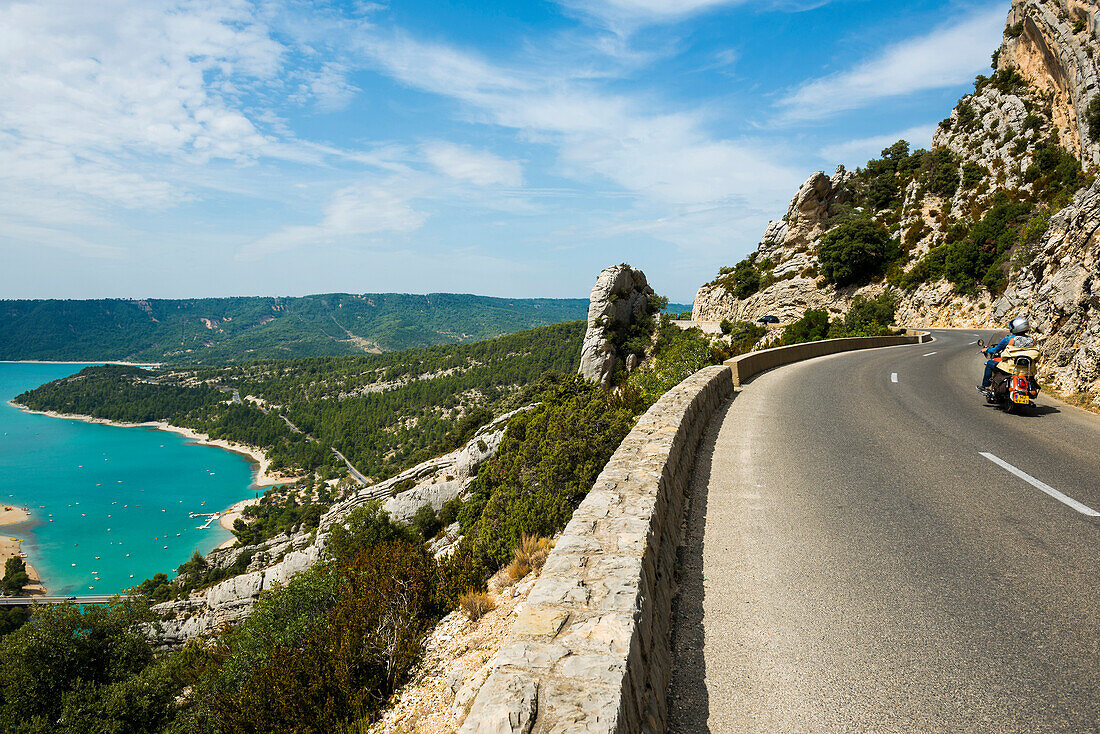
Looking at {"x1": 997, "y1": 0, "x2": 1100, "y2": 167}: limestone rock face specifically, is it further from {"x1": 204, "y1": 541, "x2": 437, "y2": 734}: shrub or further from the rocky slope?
{"x1": 204, "y1": 541, "x2": 437, "y2": 734}: shrub

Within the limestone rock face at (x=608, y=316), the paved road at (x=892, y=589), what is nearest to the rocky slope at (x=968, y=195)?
the limestone rock face at (x=608, y=316)

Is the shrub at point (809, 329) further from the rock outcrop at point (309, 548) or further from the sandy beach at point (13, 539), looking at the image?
the sandy beach at point (13, 539)

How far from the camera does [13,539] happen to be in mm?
93250

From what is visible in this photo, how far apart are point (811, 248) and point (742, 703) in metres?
63.3

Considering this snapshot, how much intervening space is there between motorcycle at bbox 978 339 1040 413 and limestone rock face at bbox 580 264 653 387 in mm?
35122

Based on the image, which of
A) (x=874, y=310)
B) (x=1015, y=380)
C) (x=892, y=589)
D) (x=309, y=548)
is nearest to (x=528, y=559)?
(x=892, y=589)

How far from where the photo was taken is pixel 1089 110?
35625 millimetres

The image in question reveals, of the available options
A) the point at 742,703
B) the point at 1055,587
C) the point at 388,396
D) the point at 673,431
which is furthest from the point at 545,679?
the point at 388,396

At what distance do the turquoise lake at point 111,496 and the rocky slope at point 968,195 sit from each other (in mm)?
107075

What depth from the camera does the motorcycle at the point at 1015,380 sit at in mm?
9445

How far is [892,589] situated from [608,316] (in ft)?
147

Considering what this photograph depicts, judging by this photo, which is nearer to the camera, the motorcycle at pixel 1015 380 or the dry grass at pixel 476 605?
the dry grass at pixel 476 605

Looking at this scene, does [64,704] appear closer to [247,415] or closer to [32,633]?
[32,633]

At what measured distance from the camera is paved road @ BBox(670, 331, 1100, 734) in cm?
284
